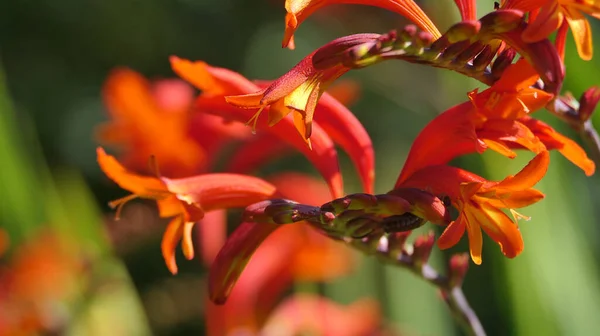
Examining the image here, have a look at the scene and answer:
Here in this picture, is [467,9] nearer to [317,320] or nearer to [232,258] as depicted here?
[232,258]

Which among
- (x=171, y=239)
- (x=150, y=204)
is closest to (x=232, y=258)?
(x=171, y=239)

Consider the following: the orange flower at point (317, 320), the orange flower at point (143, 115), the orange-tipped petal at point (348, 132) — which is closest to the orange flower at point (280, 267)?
the orange flower at point (317, 320)

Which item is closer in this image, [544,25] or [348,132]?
[544,25]

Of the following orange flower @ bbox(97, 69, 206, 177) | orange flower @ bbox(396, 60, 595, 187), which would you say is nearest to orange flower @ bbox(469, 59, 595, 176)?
orange flower @ bbox(396, 60, 595, 187)

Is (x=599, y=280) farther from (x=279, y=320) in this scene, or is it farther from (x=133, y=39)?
(x=133, y=39)

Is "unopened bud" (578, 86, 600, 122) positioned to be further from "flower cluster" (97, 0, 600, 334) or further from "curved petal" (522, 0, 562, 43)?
"curved petal" (522, 0, 562, 43)

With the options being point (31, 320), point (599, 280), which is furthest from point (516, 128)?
point (31, 320)
